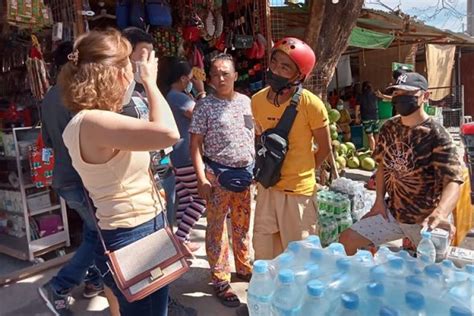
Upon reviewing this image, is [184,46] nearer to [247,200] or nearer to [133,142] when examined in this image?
[247,200]

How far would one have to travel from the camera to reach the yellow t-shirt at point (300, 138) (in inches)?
103

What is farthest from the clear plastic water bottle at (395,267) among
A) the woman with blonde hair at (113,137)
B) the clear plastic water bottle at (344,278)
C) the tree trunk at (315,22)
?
the tree trunk at (315,22)

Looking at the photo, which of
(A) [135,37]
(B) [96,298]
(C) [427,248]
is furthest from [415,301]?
(B) [96,298]

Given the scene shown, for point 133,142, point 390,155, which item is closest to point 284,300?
point 133,142

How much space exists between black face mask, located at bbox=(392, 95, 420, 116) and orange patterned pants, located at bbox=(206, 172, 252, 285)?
1194mm

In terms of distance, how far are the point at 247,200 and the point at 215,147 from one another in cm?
47

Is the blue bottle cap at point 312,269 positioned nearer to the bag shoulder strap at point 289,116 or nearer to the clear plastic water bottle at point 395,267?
the clear plastic water bottle at point 395,267

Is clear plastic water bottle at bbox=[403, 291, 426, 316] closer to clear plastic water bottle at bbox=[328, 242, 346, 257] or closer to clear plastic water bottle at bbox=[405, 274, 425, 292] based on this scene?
clear plastic water bottle at bbox=[405, 274, 425, 292]

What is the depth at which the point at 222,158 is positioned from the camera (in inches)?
117

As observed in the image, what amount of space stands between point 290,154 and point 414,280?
4.58 ft

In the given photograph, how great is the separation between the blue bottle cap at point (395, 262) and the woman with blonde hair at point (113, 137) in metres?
0.93

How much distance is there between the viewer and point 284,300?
135 cm

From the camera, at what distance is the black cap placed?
7.96 feet

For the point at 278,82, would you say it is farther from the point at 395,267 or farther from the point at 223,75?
the point at 395,267
